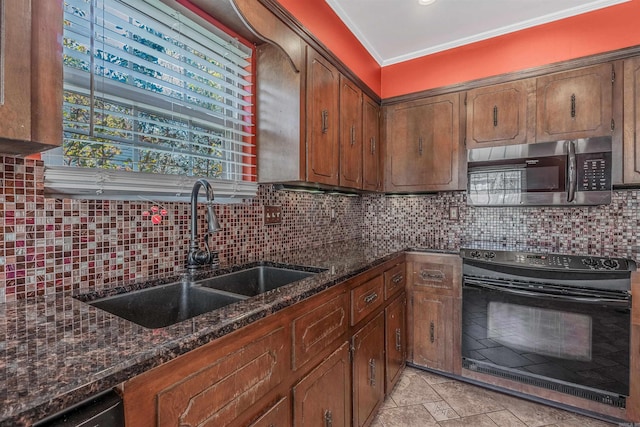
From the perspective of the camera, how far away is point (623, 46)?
82.2 inches

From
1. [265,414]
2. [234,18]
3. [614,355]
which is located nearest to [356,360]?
[265,414]

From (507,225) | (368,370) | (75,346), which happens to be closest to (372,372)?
(368,370)

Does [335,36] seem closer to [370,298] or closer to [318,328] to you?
[370,298]

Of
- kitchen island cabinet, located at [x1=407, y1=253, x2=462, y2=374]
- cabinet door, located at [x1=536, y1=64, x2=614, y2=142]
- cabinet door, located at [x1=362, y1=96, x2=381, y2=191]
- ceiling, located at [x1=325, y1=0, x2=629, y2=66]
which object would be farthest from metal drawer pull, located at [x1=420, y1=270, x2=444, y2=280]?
ceiling, located at [x1=325, y1=0, x2=629, y2=66]

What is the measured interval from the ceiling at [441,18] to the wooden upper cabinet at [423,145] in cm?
50

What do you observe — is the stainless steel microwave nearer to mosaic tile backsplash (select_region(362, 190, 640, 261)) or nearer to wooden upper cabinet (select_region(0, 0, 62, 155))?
mosaic tile backsplash (select_region(362, 190, 640, 261))

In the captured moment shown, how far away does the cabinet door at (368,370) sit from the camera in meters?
1.59

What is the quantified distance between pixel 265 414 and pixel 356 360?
730 millimetres

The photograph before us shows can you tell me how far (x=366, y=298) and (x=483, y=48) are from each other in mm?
2323

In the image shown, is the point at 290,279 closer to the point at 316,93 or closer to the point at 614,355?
the point at 316,93

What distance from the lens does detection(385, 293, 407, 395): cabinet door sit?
204 centimetres

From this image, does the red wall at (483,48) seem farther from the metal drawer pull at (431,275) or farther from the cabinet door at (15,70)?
the metal drawer pull at (431,275)

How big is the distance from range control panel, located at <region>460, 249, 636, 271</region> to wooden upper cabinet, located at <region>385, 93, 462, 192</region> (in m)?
0.66

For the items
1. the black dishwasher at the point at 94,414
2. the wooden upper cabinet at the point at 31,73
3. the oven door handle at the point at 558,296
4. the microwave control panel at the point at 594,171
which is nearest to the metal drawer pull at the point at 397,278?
the oven door handle at the point at 558,296
